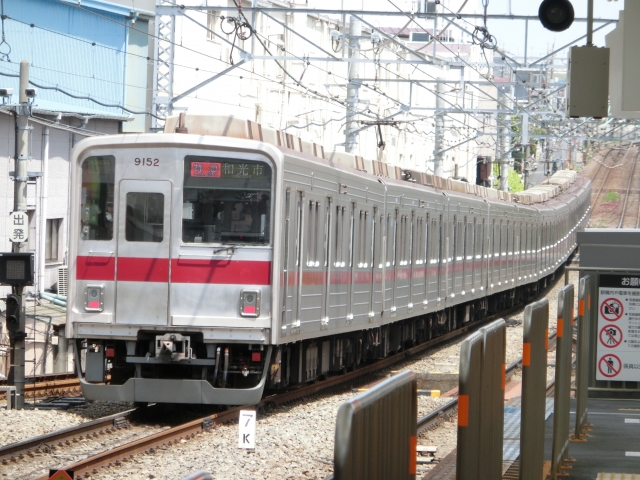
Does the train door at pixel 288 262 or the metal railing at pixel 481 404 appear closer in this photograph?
the metal railing at pixel 481 404

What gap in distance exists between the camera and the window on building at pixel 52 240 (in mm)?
25314

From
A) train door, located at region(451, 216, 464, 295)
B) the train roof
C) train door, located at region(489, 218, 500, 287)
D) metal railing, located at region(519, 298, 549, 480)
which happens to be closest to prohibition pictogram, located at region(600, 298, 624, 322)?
metal railing, located at region(519, 298, 549, 480)

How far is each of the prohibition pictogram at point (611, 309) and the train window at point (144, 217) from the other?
166 inches

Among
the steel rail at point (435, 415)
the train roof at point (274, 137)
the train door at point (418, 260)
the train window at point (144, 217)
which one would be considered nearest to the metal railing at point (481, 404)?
the steel rail at point (435, 415)

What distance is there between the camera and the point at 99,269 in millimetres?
11203

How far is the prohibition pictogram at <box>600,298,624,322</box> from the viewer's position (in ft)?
32.7

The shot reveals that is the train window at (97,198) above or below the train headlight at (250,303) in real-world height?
above

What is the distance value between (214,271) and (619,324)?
3798 mm

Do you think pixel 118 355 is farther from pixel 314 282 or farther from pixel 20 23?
pixel 20 23

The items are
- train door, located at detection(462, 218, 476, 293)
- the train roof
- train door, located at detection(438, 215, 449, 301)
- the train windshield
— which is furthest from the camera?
train door, located at detection(462, 218, 476, 293)

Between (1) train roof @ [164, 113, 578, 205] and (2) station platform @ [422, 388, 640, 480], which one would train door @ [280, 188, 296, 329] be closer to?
(1) train roof @ [164, 113, 578, 205]

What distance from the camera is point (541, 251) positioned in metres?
35.8

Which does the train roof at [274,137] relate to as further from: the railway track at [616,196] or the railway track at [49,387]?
the railway track at [616,196]

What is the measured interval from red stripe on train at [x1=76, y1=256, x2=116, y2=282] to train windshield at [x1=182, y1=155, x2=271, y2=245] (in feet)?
2.50
